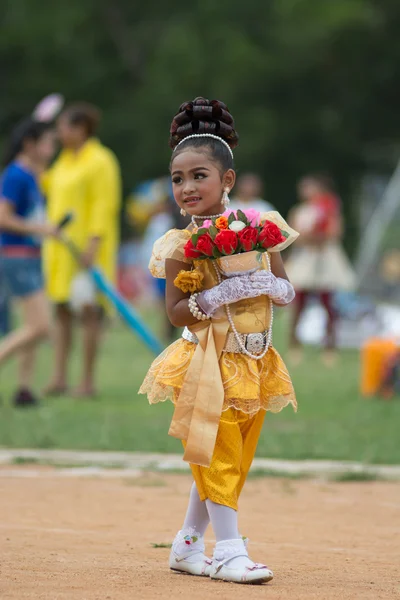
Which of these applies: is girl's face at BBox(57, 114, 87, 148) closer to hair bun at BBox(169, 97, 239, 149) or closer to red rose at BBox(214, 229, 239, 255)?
hair bun at BBox(169, 97, 239, 149)

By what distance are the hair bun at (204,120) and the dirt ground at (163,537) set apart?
1640 millimetres

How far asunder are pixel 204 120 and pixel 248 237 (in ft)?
1.78

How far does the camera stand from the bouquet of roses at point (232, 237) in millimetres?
4582

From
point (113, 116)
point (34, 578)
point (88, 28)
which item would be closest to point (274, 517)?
point (34, 578)

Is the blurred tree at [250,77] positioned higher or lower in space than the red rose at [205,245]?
higher

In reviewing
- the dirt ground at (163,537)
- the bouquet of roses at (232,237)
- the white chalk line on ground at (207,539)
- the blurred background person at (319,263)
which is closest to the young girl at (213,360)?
the bouquet of roses at (232,237)

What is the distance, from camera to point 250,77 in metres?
38.7

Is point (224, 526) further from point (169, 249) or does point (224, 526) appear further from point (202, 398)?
point (169, 249)

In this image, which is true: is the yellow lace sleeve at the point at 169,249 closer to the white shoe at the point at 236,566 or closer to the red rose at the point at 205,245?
the red rose at the point at 205,245

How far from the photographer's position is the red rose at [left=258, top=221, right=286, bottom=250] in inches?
183

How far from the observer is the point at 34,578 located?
4457 mm

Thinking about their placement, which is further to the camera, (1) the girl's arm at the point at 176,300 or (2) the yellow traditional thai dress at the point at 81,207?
(2) the yellow traditional thai dress at the point at 81,207

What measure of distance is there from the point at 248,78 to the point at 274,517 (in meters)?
33.4

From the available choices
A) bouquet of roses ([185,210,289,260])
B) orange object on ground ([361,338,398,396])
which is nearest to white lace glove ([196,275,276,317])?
bouquet of roses ([185,210,289,260])
